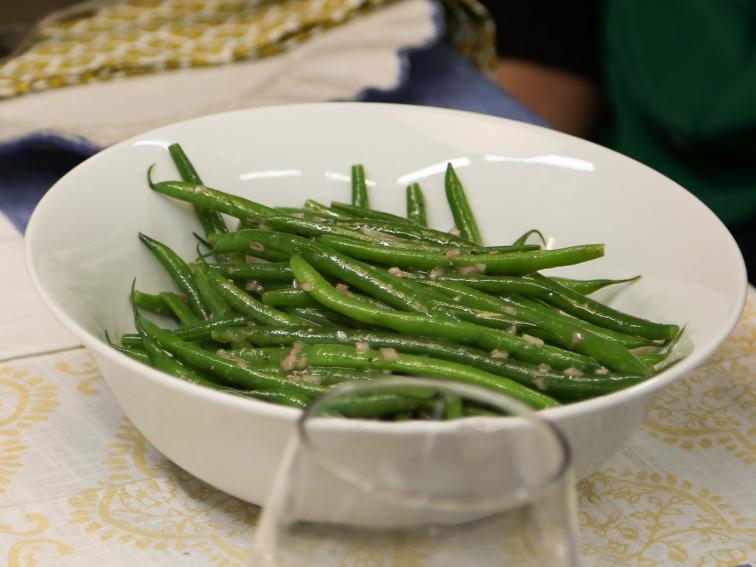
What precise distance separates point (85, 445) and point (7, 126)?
0.96 m

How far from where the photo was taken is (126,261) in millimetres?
1360

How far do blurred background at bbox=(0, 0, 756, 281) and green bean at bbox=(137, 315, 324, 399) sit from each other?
2.29 ft

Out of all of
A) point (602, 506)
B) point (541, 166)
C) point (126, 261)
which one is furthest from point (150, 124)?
point (602, 506)

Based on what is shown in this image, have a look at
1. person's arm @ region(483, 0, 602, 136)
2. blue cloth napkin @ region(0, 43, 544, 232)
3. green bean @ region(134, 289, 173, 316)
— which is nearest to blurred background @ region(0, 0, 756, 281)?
blue cloth napkin @ region(0, 43, 544, 232)

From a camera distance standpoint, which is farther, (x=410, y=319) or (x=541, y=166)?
Result: (x=541, y=166)

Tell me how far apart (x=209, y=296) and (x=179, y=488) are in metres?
0.26

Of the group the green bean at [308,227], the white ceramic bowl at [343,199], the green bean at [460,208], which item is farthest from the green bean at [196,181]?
the green bean at [460,208]

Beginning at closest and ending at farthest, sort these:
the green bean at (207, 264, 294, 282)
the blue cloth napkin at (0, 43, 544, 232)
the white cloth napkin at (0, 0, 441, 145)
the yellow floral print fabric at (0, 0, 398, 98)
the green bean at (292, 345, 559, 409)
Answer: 1. the green bean at (292, 345, 559, 409)
2. the green bean at (207, 264, 294, 282)
3. the blue cloth napkin at (0, 43, 544, 232)
4. the white cloth napkin at (0, 0, 441, 145)
5. the yellow floral print fabric at (0, 0, 398, 98)

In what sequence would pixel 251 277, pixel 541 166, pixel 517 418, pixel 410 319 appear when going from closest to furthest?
pixel 517 418, pixel 410 319, pixel 251 277, pixel 541 166

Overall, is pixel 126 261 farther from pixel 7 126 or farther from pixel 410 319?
pixel 7 126

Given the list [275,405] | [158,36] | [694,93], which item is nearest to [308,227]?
[275,405]

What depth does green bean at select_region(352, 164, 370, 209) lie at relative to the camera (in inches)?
60.4

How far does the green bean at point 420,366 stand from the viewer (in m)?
1.05

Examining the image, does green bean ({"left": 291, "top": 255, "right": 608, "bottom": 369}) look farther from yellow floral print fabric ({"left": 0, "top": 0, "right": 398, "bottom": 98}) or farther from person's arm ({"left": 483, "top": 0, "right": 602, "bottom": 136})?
person's arm ({"left": 483, "top": 0, "right": 602, "bottom": 136})
